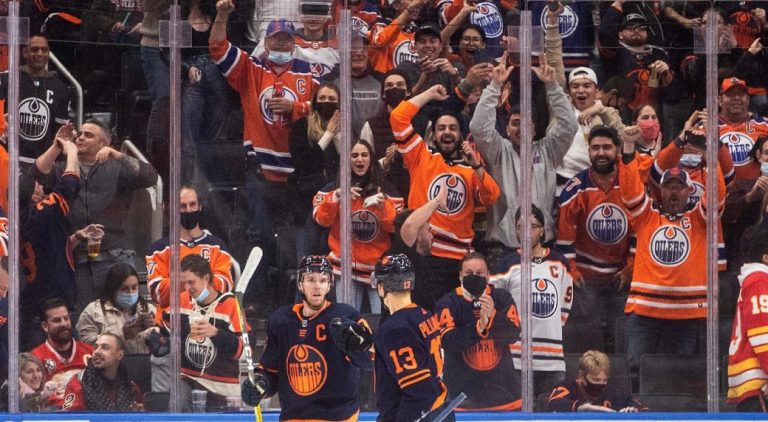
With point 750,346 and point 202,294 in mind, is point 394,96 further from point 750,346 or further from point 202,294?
point 750,346

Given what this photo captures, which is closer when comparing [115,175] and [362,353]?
[362,353]

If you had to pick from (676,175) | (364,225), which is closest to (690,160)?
(676,175)

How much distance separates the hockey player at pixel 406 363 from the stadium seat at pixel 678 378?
1.58 m

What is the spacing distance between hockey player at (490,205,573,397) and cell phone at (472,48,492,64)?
733 millimetres

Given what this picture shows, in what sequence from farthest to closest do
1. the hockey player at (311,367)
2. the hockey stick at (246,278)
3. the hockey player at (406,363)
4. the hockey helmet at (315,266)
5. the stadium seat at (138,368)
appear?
1. the stadium seat at (138,368)
2. the hockey stick at (246,278)
3. the hockey helmet at (315,266)
4. the hockey player at (311,367)
5. the hockey player at (406,363)

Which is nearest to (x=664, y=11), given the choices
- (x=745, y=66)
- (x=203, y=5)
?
(x=745, y=66)

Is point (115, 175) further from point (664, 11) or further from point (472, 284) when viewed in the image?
point (664, 11)

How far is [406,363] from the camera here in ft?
17.8

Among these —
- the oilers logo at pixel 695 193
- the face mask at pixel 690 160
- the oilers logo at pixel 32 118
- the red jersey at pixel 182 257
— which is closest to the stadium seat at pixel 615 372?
the oilers logo at pixel 695 193

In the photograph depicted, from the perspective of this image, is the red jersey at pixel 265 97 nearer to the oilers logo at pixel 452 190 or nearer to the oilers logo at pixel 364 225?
the oilers logo at pixel 364 225

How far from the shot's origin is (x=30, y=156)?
6.71 metres

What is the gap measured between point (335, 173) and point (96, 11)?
1380 mm

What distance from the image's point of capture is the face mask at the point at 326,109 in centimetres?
679

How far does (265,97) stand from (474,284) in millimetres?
1347
